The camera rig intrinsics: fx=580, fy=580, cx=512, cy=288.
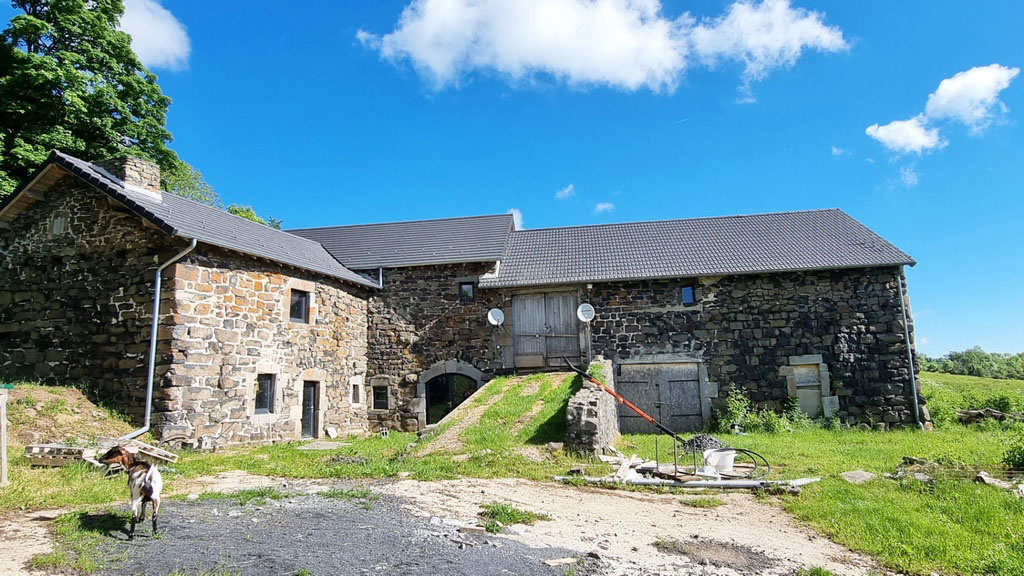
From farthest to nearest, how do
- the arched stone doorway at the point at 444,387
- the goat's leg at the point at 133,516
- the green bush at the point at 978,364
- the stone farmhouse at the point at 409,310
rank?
the green bush at the point at 978,364, the arched stone doorway at the point at 444,387, the stone farmhouse at the point at 409,310, the goat's leg at the point at 133,516

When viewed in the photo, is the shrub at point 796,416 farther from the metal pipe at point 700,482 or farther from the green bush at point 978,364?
the green bush at point 978,364

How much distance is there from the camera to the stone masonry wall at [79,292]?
1170 cm

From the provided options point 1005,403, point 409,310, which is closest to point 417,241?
point 409,310

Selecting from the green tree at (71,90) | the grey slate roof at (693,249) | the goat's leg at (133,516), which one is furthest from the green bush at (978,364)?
the green tree at (71,90)

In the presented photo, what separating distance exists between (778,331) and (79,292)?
54.6ft

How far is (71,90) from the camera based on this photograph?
56.2 ft

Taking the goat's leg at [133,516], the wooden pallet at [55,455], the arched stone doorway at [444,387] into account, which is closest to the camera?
the goat's leg at [133,516]

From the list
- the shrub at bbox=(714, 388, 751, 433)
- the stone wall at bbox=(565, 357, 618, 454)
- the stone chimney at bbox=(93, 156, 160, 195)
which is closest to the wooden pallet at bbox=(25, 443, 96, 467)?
the stone chimney at bbox=(93, 156, 160, 195)

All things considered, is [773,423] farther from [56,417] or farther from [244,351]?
[56,417]

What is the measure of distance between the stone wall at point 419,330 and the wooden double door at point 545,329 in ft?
2.40

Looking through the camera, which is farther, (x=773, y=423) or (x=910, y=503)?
(x=773, y=423)

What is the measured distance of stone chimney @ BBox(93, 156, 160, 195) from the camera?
41.9ft

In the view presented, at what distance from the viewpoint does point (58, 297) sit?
12617mm

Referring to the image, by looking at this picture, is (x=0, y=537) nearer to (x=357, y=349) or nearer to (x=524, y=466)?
(x=524, y=466)
